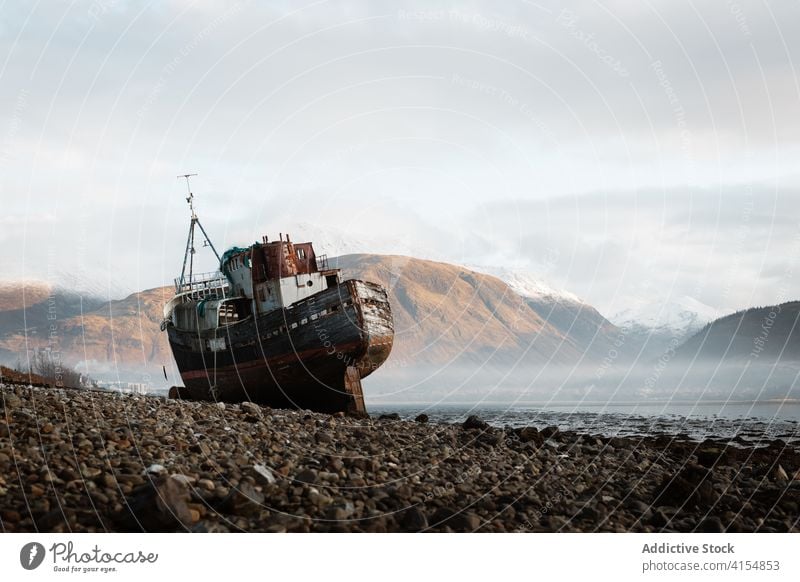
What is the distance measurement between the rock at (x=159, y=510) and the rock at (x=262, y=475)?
154 cm

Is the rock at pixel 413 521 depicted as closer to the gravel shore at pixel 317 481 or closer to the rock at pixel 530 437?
the gravel shore at pixel 317 481

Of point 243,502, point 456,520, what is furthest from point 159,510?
point 456,520

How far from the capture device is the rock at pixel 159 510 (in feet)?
34.1

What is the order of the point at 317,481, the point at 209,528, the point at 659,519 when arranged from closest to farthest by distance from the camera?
the point at 209,528 → the point at 317,481 → the point at 659,519

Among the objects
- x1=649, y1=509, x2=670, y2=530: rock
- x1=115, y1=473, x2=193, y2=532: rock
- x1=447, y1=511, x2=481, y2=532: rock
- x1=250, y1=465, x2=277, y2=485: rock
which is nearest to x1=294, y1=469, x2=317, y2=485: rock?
x1=250, y1=465, x2=277, y2=485: rock

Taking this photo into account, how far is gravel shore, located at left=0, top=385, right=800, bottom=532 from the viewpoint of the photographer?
35.8ft

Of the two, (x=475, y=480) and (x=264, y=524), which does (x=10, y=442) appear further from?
(x=475, y=480)

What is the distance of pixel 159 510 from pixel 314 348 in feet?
85.8

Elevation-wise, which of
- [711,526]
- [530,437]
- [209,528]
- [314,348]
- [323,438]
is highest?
[314,348]

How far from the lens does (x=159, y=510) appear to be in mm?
10461

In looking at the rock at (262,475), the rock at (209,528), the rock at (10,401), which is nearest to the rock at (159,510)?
the rock at (209,528)

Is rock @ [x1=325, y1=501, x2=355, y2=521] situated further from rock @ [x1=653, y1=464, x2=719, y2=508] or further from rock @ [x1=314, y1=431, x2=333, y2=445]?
rock @ [x1=653, y1=464, x2=719, y2=508]

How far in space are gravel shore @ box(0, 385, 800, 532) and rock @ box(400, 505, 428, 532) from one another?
0.08 feet

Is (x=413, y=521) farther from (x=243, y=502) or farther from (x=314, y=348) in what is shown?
(x=314, y=348)
